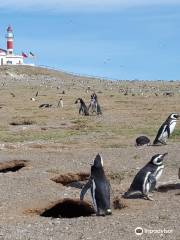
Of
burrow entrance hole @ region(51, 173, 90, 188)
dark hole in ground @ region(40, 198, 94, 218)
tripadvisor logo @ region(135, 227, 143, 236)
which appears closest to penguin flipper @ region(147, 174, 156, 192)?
dark hole in ground @ region(40, 198, 94, 218)

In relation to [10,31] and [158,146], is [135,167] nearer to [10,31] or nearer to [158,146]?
[158,146]

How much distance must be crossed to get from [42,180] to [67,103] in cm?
2466

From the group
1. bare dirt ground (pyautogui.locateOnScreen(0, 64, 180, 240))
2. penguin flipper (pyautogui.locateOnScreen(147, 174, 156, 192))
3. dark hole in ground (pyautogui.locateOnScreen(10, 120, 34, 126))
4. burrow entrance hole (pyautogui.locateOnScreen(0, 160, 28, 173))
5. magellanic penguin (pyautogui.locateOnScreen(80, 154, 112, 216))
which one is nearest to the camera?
bare dirt ground (pyautogui.locateOnScreen(0, 64, 180, 240))

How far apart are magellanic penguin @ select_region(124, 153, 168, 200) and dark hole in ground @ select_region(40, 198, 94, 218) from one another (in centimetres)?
66

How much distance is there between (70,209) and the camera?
10.3 meters

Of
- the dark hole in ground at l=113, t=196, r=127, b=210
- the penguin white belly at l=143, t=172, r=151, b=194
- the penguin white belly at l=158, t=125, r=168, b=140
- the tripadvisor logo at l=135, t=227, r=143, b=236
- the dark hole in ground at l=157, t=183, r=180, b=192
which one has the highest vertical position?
the penguin white belly at l=158, t=125, r=168, b=140

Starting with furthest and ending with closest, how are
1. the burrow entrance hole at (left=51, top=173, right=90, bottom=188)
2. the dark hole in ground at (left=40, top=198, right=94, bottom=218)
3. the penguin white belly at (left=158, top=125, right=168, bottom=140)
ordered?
the penguin white belly at (left=158, top=125, right=168, bottom=140) → the burrow entrance hole at (left=51, top=173, right=90, bottom=188) → the dark hole in ground at (left=40, top=198, right=94, bottom=218)

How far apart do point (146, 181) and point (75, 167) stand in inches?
118

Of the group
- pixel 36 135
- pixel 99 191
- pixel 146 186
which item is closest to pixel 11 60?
pixel 36 135

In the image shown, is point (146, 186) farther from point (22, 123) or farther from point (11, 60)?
point (11, 60)

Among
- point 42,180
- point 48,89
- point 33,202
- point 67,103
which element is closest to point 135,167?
point 42,180

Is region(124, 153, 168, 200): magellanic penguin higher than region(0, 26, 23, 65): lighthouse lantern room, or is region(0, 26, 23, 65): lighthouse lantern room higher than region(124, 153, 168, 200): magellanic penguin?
region(0, 26, 23, 65): lighthouse lantern room

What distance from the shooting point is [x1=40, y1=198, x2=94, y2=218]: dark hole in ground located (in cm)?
1006

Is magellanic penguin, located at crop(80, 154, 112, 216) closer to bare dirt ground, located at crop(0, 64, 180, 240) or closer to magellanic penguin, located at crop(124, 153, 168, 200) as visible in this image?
bare dirt ground, located at crop(0, 64, 180, 240)
